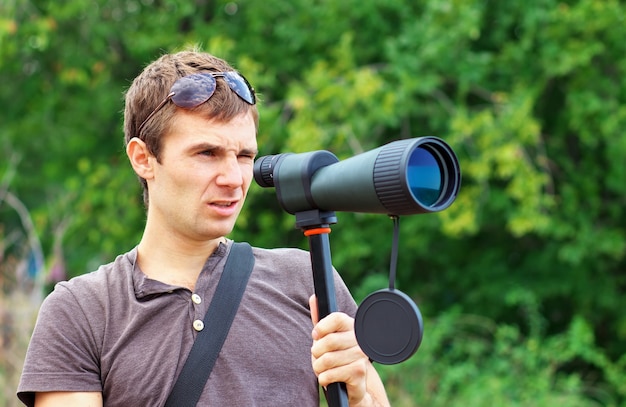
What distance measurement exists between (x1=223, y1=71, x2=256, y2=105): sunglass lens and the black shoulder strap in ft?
1.21

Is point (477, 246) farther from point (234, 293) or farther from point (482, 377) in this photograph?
point (234, 293)

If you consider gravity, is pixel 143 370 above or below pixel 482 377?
above

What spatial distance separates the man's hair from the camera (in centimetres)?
209

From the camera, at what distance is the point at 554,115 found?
855cm

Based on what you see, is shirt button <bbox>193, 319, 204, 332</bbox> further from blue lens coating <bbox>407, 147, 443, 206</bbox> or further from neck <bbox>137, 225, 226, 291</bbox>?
blue lens coating <bbox>407, 147, 443, 206</bbox>

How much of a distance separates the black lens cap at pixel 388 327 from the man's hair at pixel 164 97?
69 centimetres

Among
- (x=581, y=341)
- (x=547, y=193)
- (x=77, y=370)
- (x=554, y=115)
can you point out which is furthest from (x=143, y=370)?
(x=554, y=115)

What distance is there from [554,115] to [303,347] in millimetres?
6944

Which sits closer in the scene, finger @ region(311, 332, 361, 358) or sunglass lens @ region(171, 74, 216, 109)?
finger @ region(311, 332, 361, 358)

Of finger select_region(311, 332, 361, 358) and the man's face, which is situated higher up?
the man's face

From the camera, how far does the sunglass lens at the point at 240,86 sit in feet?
7.04

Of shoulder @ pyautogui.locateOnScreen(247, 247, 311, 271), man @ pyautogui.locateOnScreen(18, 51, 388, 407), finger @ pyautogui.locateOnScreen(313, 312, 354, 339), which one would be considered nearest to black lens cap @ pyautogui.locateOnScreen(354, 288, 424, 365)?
finger @ pyautogui.locateOnScreen(313, 312, 354, 339)

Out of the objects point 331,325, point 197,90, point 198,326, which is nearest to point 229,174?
point 197,90

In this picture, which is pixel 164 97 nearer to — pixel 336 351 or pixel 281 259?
pixel 281 259
